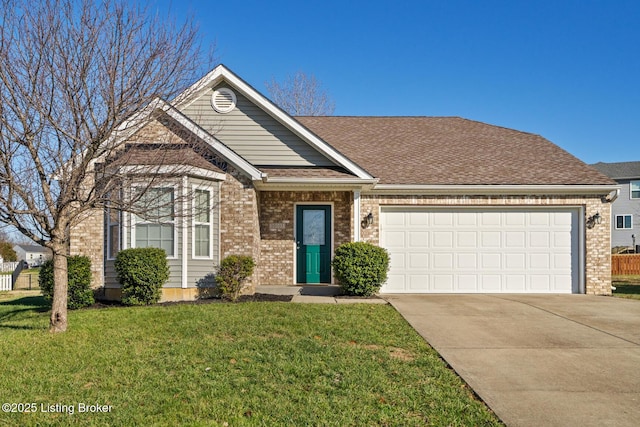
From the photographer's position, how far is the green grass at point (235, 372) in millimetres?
4504

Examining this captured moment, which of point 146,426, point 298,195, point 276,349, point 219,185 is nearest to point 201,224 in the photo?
point 219,185

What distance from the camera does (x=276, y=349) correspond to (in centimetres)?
666

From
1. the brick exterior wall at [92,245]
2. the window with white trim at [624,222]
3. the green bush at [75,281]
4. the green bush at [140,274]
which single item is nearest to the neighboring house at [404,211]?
the green bush at [140,274]

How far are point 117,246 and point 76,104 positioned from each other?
4.81 m

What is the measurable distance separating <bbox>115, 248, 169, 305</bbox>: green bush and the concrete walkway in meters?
2.50

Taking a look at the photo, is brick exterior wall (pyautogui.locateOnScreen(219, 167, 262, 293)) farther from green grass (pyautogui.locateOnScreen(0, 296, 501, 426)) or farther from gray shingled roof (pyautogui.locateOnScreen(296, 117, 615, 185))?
gray shingled roof (pyautogui.locateOnScreen(296, 117, 615, 185))

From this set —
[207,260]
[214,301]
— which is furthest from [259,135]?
[214,301]

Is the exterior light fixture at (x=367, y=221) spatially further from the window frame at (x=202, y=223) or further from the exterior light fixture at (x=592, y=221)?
the exterior light fixture at (x=592, y=221)

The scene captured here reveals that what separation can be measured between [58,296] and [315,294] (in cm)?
578

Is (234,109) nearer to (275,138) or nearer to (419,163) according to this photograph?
(275,138)

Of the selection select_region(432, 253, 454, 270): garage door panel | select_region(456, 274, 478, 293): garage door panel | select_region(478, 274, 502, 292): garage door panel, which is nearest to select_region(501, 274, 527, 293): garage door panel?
select_region(478, 274, 502, 292): garage door panel

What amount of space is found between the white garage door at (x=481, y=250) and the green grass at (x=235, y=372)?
174 inches

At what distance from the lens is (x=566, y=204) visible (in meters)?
12.9

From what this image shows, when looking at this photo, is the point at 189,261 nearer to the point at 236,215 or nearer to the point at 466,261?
the point at 236,215
